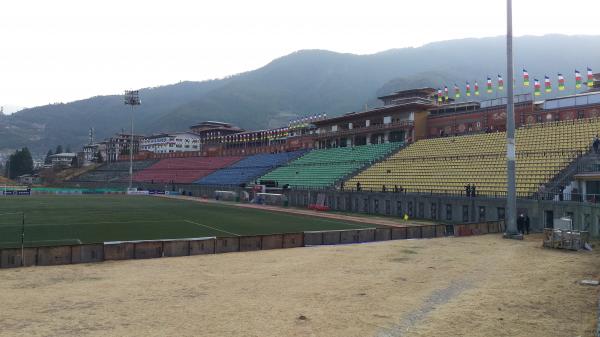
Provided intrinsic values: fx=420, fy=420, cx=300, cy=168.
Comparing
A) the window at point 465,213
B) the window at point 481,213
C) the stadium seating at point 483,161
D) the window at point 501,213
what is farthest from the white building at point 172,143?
the window at point 501,213

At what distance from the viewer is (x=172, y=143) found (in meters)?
179

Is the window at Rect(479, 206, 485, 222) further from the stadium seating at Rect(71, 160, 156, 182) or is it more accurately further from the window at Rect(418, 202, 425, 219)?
the stadium seating at Rect(71, 160, 156, 182)

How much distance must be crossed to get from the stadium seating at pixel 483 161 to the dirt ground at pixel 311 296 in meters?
19.0

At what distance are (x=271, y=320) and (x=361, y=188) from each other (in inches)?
1702

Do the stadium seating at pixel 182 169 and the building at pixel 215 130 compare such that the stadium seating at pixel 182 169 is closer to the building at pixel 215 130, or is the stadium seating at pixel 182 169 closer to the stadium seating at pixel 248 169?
the stadium seating at pixel 248 169

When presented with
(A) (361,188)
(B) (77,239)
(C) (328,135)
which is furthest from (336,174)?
(B) (77,239)

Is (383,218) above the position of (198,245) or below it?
below

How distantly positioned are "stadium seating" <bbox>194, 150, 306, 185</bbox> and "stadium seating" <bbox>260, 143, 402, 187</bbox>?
4.64 meters

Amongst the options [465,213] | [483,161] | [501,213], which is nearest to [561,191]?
[501,213]

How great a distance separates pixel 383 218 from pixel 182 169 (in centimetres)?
8230

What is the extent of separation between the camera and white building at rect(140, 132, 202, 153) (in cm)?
17988

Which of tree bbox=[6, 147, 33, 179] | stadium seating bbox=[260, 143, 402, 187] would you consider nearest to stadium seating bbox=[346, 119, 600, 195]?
stadium seating bbox=[260, 143, 402, 187]

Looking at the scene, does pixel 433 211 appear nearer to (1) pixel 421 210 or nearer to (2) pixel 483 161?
(1) pixel 421 210

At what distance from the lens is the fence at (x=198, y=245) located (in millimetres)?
20219
